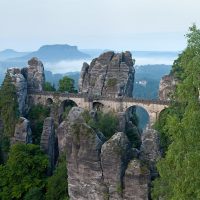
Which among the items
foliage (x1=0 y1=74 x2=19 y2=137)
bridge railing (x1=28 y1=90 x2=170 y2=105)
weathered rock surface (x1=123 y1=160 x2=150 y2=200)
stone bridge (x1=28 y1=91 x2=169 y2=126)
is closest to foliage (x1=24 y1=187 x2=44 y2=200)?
weathered rock surface (x1=123 y1=160 x2=150 y2=200)

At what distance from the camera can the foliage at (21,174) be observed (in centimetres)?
3838

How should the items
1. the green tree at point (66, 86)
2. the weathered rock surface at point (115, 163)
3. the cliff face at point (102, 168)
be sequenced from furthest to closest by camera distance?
1. the green tree at point (66, 86)
2. the weathered rock surface at point (115, 163)
3. the cliff face at point (102, 168)

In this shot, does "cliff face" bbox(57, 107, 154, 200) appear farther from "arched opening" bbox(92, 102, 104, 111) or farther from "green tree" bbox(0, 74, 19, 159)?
"arched opening" bbox(92, 102, 104, 111)

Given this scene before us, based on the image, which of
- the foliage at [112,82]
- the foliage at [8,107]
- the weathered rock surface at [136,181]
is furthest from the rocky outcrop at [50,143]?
the weathered rock surface at [136,181]

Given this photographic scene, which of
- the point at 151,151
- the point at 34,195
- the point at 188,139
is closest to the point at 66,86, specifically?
the point at 34,195

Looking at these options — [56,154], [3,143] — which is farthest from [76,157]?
[3,143]

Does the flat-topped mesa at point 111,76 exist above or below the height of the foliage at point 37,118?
above

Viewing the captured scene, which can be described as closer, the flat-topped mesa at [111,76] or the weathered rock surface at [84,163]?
the weathered rock surface at [84,163]

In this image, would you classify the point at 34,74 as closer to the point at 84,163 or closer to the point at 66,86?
the point at 66,86

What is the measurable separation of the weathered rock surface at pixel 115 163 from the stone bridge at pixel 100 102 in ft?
73.0

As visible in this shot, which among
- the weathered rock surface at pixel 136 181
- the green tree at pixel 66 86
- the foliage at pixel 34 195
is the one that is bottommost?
the foliage at pixel 34 195

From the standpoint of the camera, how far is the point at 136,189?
90.0 ft

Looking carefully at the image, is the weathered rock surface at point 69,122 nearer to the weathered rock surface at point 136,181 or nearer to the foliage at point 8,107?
the weathered rock surface at point 136,181

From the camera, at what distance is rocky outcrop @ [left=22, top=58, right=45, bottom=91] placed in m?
55.7
